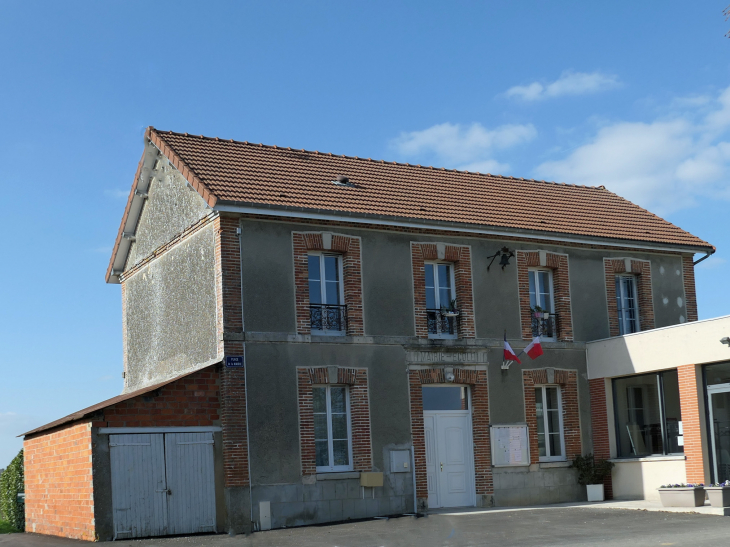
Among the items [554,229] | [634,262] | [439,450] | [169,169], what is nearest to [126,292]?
[169,169]

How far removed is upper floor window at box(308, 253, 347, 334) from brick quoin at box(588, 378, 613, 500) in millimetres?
6098

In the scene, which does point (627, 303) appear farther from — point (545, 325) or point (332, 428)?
point (332, 428)

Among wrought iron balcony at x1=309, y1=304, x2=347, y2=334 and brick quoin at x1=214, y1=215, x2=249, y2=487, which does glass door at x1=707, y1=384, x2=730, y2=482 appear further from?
brick quoin at x1=214, y1=215, x2=249, y2=487

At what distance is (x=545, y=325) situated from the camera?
20188 millimetres

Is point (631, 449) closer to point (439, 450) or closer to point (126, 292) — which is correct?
point (439, 450)

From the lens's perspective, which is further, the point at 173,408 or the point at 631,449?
the point at 631,449

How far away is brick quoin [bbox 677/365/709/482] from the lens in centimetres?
1766

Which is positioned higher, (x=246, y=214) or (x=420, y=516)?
(x=246, y=214)

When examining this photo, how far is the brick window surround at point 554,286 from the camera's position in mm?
19828

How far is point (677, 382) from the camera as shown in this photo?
1850 cm

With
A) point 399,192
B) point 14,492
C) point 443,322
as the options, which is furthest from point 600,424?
point 14,492

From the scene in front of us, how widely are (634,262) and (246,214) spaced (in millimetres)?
9511

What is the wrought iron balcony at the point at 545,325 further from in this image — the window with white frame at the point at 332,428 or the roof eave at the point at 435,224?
the window with white frame at the point at 332,428

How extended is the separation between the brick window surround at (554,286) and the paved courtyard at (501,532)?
4.32 meters
